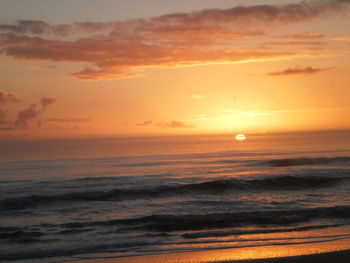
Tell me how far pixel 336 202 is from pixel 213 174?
1383 centimetres

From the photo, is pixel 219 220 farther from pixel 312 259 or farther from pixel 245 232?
pixel 312 259

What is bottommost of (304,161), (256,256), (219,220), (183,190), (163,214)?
(256,256)

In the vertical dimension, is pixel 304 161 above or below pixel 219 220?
above

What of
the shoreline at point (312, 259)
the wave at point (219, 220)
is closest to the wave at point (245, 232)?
the wave at point (219, 220)

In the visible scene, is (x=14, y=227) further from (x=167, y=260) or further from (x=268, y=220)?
(x=268, y=220)

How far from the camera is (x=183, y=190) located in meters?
23.8

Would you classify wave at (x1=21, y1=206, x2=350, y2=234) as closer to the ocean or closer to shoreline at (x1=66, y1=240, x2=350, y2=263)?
the ocean

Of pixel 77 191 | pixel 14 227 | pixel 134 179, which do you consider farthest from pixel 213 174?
pixel 14 227

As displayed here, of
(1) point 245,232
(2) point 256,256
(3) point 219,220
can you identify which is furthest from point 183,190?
(2) point 256,256

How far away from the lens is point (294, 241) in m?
11.6

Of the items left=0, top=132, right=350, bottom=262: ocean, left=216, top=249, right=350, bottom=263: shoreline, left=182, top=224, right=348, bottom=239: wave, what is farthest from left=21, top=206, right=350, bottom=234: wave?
left=216, top=249, right=350, bottom=263: shoreline

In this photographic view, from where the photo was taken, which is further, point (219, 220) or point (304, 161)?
point (304, 161)

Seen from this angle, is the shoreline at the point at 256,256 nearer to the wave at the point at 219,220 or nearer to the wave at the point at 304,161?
the wave at the point at 219,220

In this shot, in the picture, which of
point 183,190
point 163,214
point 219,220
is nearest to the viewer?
point 219,220
